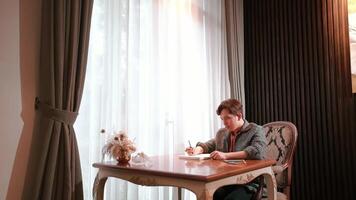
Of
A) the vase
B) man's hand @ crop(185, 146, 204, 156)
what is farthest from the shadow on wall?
man's hand @ crop(185, 146, 204, 156)

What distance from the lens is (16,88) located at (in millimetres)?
1598

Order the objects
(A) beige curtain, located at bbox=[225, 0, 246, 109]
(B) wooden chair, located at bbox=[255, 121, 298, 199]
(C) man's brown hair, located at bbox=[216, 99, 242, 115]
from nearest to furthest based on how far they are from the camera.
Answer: (C) man's brown hair, located at bbox=[216, 99, 242, 115], (B) wooden chair, located at bbox=[255, 121, 298, 199], (A) beige curtain, located at bbox=[225, 0, 246, 109]

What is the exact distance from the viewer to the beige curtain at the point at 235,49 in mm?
3428

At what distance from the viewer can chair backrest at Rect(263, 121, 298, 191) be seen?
2305 millimetres

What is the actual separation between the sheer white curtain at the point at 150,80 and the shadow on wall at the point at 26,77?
0.33 m

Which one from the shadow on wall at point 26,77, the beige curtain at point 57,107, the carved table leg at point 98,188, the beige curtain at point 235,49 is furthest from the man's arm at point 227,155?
the beige curtain at point 235,49

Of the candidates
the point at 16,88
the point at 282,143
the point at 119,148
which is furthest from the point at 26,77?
the point at 282,143

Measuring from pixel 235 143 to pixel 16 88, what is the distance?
1.45 m

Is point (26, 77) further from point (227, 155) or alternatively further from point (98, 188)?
point (227, 155)

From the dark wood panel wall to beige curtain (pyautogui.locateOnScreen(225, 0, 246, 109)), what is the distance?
21cm

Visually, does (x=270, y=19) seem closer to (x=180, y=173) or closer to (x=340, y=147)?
(x=340, y=147)

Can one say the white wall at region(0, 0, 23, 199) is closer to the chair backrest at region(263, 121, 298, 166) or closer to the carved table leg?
the carved table leg

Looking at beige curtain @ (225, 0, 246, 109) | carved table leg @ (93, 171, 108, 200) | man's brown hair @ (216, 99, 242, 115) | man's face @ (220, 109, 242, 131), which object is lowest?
carved table leg @ (93, 171, 108, 200)

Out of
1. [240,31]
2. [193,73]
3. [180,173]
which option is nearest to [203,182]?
[180,173]
